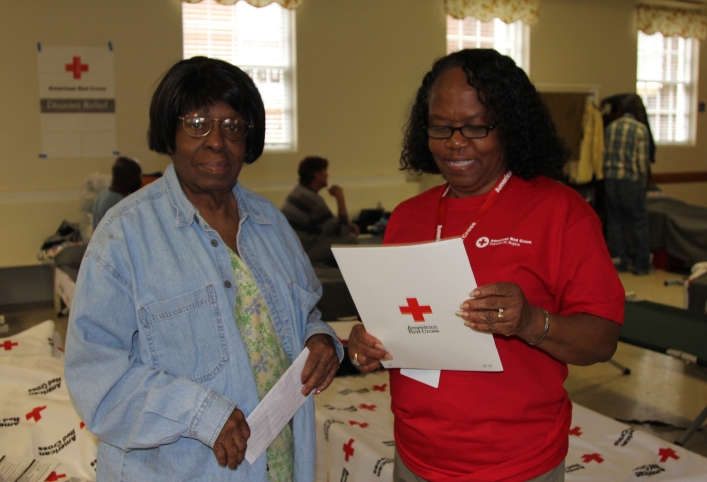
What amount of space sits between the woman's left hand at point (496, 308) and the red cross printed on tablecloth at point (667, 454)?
157 centimetres

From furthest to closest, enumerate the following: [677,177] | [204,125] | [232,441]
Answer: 1. [677,177]
2. [204,125]
3. [232,441]

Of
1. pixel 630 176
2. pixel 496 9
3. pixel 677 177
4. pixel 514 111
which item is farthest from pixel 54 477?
pixel 677 177

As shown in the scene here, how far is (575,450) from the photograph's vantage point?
2.46 meters

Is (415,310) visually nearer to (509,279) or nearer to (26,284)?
(509,279)

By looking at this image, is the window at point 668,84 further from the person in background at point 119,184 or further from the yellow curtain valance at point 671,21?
the person in background at point 119,184

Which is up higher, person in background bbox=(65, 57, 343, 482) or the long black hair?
the long black hair

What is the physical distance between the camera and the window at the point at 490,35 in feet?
27.6

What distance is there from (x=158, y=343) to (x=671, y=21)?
1046cm

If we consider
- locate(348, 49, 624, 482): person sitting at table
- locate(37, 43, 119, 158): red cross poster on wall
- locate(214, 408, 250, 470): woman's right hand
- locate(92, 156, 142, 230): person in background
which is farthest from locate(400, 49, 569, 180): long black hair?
locate(37, 43, 119, 158): red cross poster on wall

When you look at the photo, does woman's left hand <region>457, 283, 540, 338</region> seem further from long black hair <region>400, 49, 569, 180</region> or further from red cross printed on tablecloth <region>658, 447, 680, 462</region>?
red cross printed on tablecloth <region>658, 447, 680, 462</region>

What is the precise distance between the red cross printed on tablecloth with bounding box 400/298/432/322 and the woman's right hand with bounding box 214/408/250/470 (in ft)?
1.21

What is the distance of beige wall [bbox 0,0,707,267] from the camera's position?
6230 millimetres

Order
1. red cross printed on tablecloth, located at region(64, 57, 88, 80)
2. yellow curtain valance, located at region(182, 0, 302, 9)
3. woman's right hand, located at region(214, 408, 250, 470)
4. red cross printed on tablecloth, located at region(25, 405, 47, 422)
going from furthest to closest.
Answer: yellow curtain valance, located at region(182, 0, 302, 9)
red cross printed on tablecloth, located at region(64, 57, 88, 80)
red cross printed on tablecloth, located at region(25, 405, 47, 422)
woman's right hand, located at region(214, 408, 250, 470)

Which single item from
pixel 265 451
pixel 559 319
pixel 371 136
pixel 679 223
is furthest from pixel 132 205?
pixel 679 223
